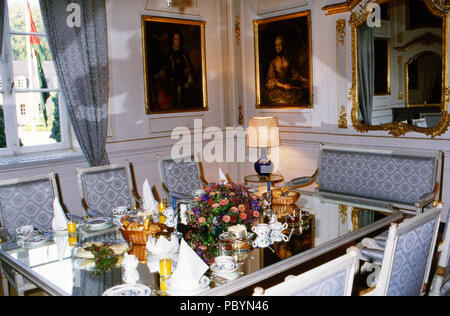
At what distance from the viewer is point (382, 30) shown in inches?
148

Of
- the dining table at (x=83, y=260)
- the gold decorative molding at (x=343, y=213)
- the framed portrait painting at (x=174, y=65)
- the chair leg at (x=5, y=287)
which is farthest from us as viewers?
the framed portrait painting at (x=174, y=65)

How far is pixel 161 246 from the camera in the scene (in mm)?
1973

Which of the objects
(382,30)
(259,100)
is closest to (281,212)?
(382,30)

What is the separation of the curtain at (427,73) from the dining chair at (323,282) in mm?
2601

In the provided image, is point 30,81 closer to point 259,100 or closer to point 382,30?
point 259,100

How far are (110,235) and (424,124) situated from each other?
259 centimetres

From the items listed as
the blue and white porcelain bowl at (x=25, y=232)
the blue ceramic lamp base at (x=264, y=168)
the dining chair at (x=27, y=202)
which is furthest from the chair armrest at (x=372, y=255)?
the blue ceramic lamp base at (x=264, y=168)

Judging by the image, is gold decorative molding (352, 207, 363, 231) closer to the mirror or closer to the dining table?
the dining table

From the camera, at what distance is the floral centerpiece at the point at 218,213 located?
7.00 feet

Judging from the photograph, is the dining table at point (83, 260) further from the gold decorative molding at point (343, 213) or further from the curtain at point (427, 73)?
the curtain at point (427, 73)

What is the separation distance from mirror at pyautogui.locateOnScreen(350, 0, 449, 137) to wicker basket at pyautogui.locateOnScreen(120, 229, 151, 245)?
96.8 inches

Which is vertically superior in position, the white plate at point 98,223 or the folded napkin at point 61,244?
the white plate at point 98,223

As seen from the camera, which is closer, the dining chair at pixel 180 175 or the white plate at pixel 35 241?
the white plate at pixel 35 241

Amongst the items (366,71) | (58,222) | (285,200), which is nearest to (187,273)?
(58,222)
